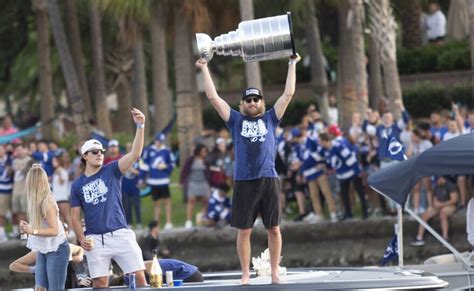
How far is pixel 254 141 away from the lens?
13.5 m

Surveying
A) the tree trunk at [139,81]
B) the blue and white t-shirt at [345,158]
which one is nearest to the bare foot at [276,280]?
the blue and white t-shirt at [345,158]

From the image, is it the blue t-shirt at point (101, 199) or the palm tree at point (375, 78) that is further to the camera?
the palm tree at point (375, 78)

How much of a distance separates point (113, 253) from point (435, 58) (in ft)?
66.9

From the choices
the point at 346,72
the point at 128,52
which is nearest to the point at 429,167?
the point at 346,72

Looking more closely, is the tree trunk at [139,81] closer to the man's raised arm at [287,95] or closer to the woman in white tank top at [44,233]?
the woman in white tank top at [44,233]

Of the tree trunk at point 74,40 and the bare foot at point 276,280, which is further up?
the tree trunk at point 74,40

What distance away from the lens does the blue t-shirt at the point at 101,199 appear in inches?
548

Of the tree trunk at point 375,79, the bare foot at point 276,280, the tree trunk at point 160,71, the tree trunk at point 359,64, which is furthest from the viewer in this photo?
the tree trunk at point 375,79

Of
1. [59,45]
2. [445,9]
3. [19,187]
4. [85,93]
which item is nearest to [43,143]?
[19,187]

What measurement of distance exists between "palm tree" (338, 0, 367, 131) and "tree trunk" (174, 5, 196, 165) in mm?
3143

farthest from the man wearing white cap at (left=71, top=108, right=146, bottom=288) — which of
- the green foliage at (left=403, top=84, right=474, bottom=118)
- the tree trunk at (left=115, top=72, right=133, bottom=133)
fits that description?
the tree trunk at (left=115, top=72, right=133, bottom=133)

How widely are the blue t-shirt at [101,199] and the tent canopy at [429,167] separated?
3601 millimetres

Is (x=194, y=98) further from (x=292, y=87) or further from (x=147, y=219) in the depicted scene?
(x=292, y=87)

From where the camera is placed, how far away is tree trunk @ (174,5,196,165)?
92.1 ft
